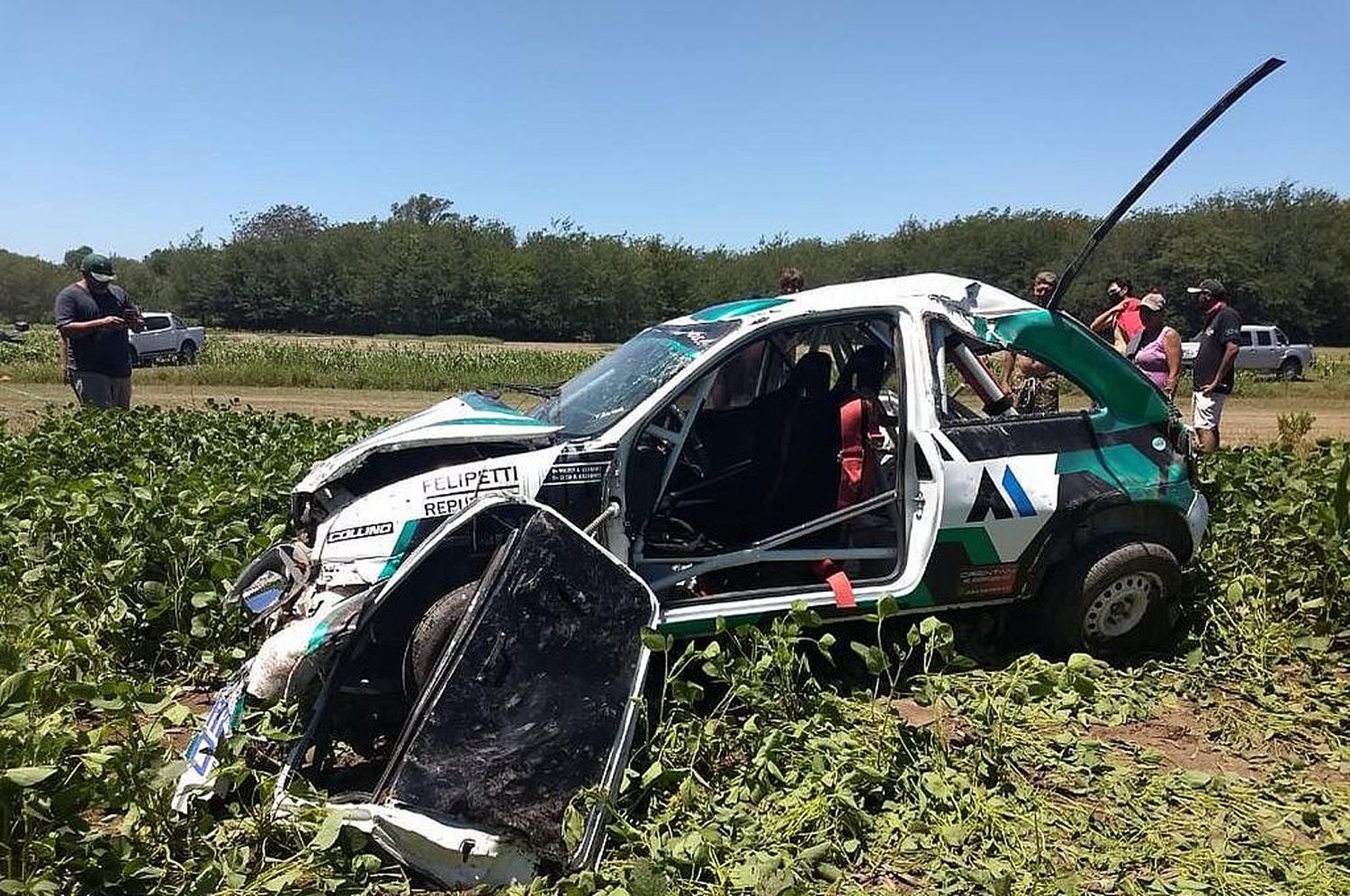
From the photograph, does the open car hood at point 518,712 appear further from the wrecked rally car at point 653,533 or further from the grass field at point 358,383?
the grass field at point 358,383

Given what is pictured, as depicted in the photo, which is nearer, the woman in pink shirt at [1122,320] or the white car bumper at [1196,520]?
the white car bumper at [1196,520]

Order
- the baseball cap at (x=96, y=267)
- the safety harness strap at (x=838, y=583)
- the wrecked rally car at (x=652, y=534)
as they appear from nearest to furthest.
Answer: the wrecked rally car at (x=652, y=534), the safety harness strap at (x=838, y=583), the baseball cap at (x=96, y=267)

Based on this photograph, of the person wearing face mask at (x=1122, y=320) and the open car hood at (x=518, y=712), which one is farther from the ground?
the person wearing face mask at (x=1122, y=320)

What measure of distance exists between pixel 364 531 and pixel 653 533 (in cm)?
143

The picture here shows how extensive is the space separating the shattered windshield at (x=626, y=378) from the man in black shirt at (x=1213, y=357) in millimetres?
6852

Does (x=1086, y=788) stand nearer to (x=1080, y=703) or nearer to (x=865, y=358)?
(x=1080, y=703)

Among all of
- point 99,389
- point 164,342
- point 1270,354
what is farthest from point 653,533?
point 1270,354

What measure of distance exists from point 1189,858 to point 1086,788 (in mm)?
512

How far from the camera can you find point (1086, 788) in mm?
3723

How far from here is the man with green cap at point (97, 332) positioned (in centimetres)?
889

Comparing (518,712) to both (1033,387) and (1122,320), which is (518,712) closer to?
(1033,387)

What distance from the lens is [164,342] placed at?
96.4 ft

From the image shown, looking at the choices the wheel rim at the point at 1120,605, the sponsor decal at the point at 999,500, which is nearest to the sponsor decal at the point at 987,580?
the sponsor decal at the point at 999,500

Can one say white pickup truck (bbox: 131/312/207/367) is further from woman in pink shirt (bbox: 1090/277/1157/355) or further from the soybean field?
woman in pink shirt (bbox: 1090/277/1157/355)
